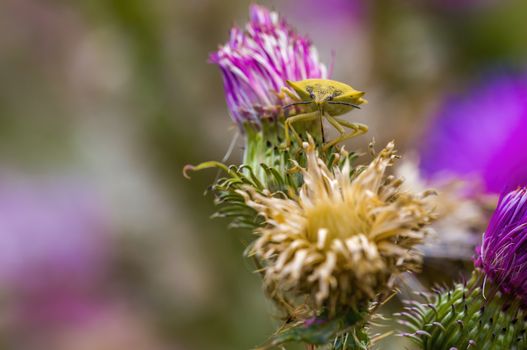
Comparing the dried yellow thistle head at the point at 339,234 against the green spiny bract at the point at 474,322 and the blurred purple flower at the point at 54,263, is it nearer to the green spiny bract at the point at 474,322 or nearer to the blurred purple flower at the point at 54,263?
the green spiny bract at the point at 474,322

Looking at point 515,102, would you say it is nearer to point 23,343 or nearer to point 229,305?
point 229,305

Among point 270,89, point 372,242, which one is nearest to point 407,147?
point 270,89

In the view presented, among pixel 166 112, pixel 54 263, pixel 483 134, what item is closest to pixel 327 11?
pixel 166 112

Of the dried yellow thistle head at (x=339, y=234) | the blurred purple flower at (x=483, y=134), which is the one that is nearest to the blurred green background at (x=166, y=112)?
the blurred purple flower at (x=483, y=134)

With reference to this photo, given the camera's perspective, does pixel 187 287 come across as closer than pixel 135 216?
Yes

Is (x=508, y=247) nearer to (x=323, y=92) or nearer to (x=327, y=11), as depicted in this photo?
(x=323, y=92)

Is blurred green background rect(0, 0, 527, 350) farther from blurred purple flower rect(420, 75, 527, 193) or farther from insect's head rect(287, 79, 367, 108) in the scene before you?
insect's head rect(287, 79, 367, 108)

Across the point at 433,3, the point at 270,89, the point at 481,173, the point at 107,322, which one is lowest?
the point at 107,322
